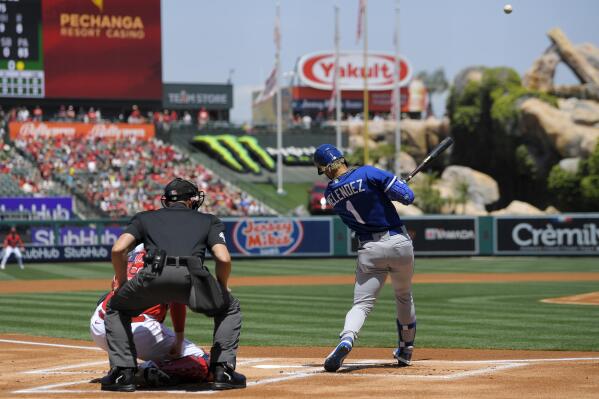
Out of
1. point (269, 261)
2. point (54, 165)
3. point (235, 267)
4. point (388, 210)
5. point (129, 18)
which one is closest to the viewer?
point (388, 210)

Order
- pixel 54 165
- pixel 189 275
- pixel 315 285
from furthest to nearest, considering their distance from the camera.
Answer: pixel 54 165, pixel 315 285, pixel 189 275

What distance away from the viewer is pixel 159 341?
7.93 metres

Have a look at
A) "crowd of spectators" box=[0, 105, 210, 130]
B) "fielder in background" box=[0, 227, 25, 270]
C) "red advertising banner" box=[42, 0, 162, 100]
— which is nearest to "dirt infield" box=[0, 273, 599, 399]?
"fielder in background" box=[0, 227, 25, 270]

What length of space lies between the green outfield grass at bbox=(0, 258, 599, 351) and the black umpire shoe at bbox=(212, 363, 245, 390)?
14.4ft

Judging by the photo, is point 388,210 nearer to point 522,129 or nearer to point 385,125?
point 522,129

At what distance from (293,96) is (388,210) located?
218ft

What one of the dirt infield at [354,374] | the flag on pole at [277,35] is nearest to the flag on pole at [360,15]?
the flag on pole at [277,35]

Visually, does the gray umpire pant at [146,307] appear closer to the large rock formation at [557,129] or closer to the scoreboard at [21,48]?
the scoreboard at [21,48]

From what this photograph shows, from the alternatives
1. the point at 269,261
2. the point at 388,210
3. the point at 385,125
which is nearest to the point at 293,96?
the point at 385,125

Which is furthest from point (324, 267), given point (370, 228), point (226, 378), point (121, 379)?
point (121, 379)

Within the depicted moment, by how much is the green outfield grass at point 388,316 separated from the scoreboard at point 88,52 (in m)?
27.3

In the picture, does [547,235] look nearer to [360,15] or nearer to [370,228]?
[360,15]

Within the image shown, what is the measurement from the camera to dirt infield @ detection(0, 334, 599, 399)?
24.5 ft

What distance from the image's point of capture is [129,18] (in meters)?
50.0
